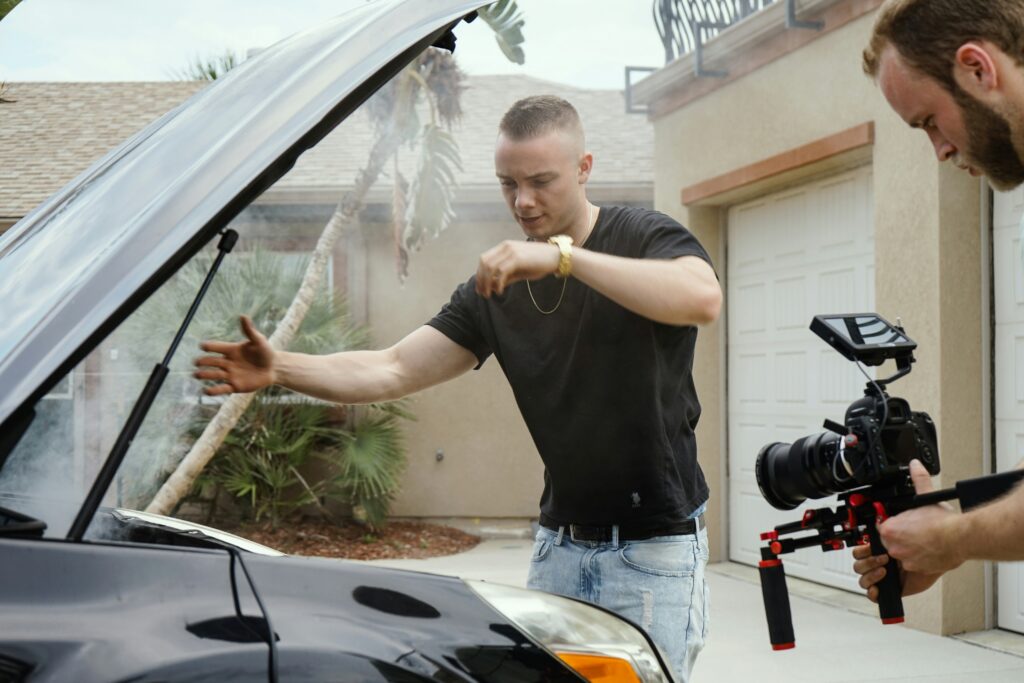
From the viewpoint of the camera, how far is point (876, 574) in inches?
80.2

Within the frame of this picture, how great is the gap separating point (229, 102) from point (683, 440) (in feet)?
4.20

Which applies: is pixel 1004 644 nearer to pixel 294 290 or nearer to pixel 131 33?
pixel 294 290

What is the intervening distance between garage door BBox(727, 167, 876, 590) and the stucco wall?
1.51ft

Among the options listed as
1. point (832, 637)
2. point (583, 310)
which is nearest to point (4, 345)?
point (583, 310)

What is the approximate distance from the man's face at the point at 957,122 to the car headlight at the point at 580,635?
99 centimetres

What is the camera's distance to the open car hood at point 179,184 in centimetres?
130

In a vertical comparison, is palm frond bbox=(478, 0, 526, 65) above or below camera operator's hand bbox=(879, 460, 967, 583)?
above

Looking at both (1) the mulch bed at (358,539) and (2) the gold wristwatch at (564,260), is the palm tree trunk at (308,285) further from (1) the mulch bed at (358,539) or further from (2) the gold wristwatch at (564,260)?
(2) the gold wristwatch at (564,260)

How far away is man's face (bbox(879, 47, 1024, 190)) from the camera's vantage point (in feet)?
6.27

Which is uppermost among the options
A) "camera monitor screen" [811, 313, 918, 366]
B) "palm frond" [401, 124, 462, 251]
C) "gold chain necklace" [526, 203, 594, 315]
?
"palm frond" [401, 124, 462, 251]

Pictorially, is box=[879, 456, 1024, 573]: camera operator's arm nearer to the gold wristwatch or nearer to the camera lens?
the camera lens

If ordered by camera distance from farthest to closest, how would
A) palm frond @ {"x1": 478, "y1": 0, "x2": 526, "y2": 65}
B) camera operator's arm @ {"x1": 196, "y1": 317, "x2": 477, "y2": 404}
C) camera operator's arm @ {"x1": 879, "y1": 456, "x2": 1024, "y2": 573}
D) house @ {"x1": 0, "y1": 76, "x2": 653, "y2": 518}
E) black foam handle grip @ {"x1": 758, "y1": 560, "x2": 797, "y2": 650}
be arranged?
house @ {"x1": 0, "y1": 76, "x2": 653, "y2": 518}, palm frond @ {"x1": 478, "y1": 0, "x2": 526, "y2": 65}, black foam handle grip @ {"x1": 758, "y1": 560, "x2": 797, "y2": 650}, camera operator's arm @ {"x1": 196, "y1": 317, "x2": 477, "y2": 404}, camera operator's arm @ {"x1": 879, "y1": 456, "x2": 1024, "y2": 573}

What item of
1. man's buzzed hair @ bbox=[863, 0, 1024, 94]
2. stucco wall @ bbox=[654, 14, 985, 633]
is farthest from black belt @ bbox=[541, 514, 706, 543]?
stucco wall @ bbox=[654, 14, 985, 633]

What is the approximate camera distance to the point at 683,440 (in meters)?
2.43
